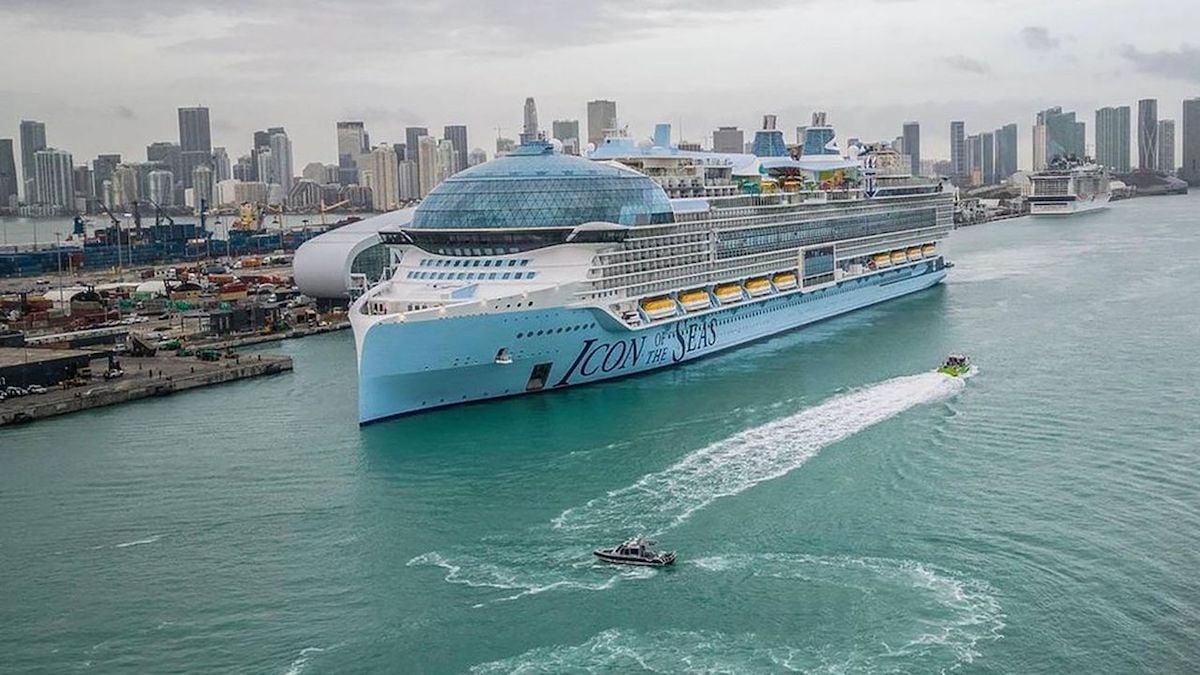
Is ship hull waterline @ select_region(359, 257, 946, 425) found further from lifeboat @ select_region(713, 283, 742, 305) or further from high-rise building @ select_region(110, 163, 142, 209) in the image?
high-rise building @ select_region(110, 163, 142, 209)

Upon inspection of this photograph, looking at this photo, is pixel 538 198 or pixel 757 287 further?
pixel 757 287

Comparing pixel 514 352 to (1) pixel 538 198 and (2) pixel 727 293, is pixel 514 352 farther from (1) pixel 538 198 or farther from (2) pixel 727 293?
(2) pixel 727 293

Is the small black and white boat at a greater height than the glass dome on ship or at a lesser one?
lesser

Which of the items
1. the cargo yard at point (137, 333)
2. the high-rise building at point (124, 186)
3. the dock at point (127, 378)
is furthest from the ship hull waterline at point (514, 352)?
the high-rise building at point (124, 186)

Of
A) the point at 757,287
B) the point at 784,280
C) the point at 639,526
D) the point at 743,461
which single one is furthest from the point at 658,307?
the point at 639,526

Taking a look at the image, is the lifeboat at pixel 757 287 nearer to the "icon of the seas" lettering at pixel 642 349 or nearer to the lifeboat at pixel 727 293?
the lifeboat at pixel 727 293

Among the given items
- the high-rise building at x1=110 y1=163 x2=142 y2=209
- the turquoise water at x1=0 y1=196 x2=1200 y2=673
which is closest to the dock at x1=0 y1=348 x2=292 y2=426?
the turquoise water at x1=0 y1=196 x2=1200 y2=673
